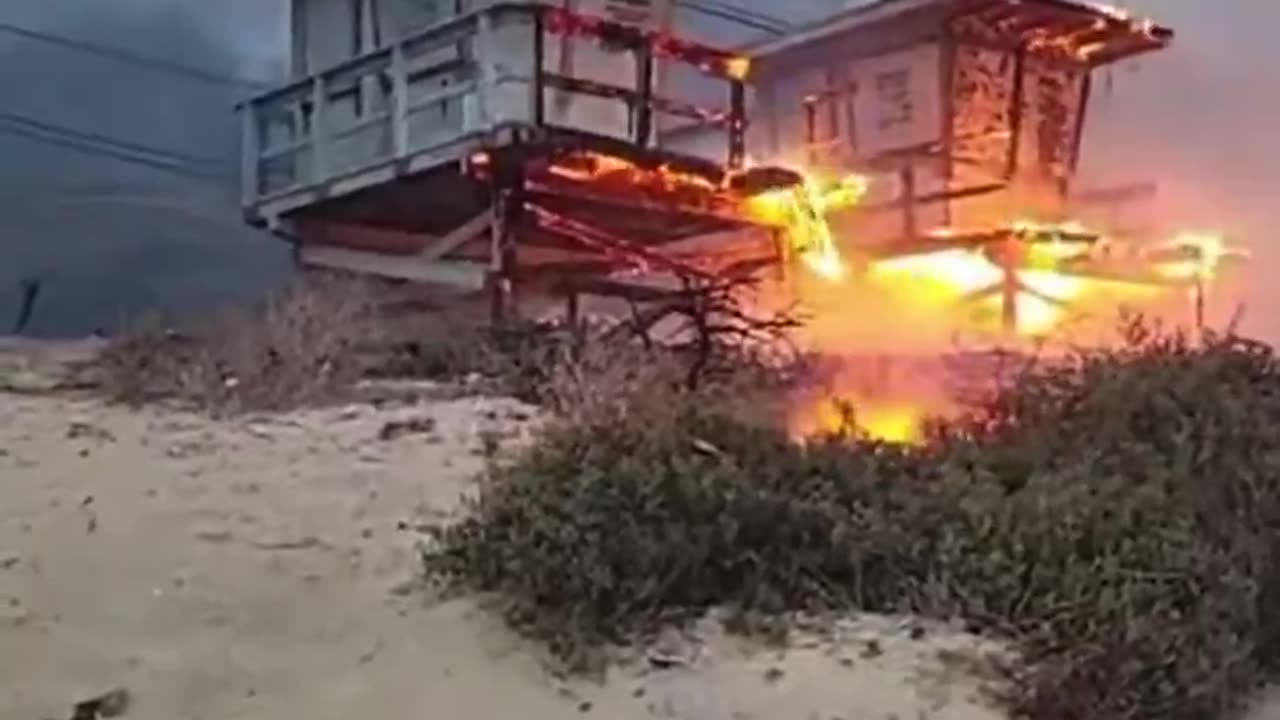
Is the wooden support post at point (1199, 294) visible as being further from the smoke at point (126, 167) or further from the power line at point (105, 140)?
the power line at point (105, 140)

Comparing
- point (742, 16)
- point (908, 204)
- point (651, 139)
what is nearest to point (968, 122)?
point (908, 204)

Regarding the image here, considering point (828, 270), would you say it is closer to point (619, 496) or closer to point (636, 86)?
point (636, 86)

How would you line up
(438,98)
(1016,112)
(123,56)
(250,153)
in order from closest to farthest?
(438,98)
(250,153)
(1016,112)
(123,56)

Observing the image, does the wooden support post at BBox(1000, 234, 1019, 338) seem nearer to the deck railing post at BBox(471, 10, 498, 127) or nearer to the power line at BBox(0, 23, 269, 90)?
the deck railing post at BBox(471, 10, 498, 127)

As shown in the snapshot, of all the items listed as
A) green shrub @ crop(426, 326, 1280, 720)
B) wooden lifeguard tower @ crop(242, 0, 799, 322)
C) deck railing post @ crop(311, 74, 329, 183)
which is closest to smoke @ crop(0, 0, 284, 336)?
wooden lifeguard tower @ crop(242, 0, 799, 322)

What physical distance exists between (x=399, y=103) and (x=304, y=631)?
26.8 ft

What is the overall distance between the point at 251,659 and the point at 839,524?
7.55ft

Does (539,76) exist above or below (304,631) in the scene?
above

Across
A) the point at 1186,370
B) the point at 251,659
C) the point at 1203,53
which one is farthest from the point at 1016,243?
the point at 251,659

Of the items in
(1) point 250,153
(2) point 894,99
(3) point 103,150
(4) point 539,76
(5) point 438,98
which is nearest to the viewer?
(4) point 539,76

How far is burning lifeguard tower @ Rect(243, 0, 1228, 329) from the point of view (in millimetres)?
14859

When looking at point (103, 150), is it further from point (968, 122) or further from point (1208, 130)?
point (1208, 130)

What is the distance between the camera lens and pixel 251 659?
7.54 metres

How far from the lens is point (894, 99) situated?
797 inches
